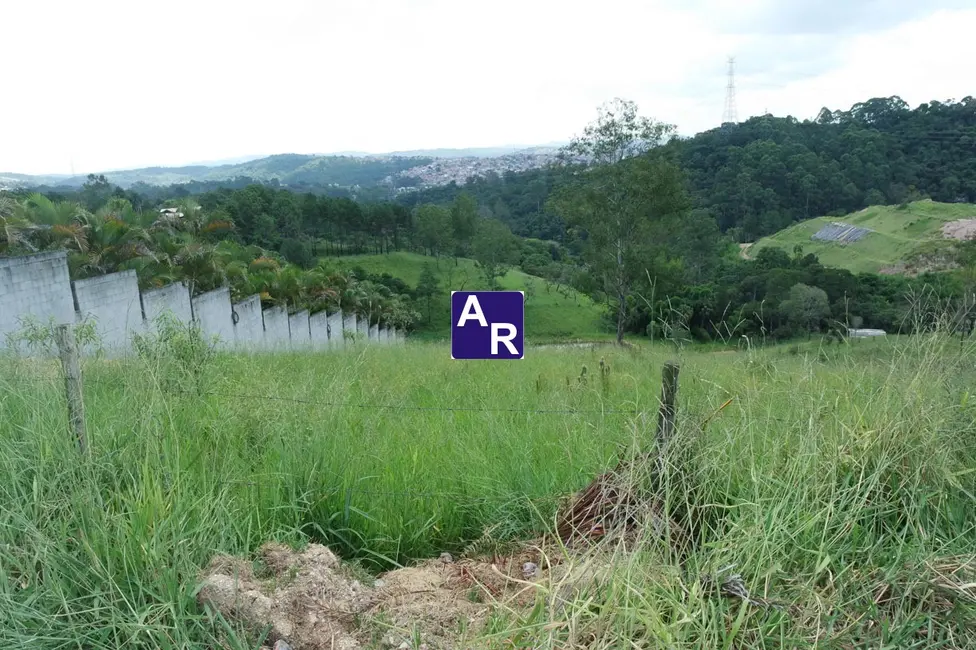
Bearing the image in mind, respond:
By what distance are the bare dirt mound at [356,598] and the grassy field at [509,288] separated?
1419 inches

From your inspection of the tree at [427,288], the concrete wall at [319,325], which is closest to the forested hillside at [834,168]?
the tree at [427,288]

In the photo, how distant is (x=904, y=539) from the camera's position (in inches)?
106

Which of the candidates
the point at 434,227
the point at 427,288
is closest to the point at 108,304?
the point at 427,288

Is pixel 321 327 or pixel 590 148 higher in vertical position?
pixel 590 148

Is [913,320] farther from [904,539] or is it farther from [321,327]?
[321,327]

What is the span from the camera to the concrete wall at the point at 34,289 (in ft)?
29.8

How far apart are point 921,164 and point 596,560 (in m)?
77.0

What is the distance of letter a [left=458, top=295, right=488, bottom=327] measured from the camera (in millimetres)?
4145

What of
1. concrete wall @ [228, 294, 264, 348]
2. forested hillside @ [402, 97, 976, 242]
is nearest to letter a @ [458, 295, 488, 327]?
concrete wall @ [228, 294, 264, 348]

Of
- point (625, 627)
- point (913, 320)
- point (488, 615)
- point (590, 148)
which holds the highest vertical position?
point (590, 148)

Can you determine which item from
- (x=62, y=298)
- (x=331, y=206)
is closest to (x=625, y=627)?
(x=62, y=298)

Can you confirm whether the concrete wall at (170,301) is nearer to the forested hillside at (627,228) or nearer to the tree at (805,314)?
the forested hillside at (627,228)

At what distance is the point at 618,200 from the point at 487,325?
2203 cm

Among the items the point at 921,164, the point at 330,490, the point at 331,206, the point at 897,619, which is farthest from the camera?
the point at 921,164
